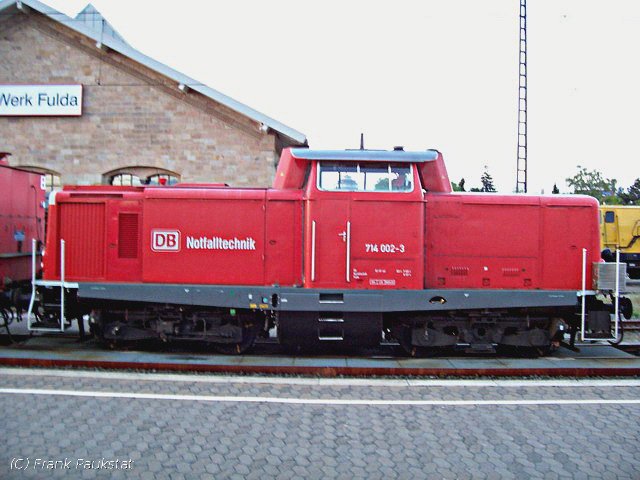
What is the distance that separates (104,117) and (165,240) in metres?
12.7

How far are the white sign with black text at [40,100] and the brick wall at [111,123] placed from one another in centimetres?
24

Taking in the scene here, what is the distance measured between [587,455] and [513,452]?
2.20 ft

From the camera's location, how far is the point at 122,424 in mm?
5531

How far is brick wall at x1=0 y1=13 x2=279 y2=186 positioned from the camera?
18.7 metres

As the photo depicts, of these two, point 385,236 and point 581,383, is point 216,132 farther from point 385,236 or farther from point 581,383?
point 581,383

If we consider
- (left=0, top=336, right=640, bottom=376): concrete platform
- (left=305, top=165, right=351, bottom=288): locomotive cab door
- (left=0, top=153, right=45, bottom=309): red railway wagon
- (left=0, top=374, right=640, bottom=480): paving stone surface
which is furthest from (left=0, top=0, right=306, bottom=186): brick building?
(left=0, top=374, right=640, bottom=480): paving stone surface

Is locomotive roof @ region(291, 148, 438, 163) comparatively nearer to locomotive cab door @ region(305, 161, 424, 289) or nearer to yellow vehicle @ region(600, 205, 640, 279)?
locomotive cab door @ region(305, 161, 424, 289)

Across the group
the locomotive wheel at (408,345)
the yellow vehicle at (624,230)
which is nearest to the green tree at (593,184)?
the yellow vehicle at (624,230)

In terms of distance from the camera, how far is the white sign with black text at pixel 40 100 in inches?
741

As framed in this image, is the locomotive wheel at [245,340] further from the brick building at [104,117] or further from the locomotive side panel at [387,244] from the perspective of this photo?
the brick building at [104,117]

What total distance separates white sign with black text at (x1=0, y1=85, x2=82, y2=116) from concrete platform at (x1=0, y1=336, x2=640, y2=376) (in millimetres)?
12427

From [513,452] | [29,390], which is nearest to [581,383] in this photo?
[513,452]

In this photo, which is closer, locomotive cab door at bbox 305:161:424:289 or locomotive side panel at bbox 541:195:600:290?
locomotive cab door at bbox 305:161:424:289

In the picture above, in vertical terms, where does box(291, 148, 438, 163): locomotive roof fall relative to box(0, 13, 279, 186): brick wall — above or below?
below
